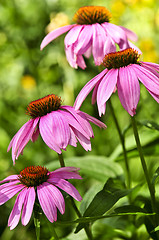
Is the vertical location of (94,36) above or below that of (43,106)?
above

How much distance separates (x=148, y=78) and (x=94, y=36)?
0.24 m

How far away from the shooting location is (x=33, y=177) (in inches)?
22.8

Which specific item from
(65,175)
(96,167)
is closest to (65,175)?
(65,175)

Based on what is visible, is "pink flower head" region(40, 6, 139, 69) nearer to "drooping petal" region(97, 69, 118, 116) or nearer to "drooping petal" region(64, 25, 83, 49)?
"drooping petal" region(64, 25, 83, 49)

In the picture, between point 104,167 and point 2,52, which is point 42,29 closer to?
point 2,52

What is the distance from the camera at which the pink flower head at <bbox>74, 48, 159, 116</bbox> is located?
532mm

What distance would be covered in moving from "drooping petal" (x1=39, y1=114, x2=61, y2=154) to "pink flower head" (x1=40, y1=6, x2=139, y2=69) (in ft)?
0.64

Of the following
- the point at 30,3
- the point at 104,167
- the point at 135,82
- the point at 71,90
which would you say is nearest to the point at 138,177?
the point at 104,167

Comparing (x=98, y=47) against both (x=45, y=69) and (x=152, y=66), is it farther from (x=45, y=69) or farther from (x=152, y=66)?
(x=45, y=69)

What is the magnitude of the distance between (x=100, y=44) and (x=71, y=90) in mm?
1114

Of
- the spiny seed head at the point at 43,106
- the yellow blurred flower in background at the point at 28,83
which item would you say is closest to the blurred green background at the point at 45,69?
the yellow blurred flower in background at the point at 28,83

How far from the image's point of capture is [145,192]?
842mm

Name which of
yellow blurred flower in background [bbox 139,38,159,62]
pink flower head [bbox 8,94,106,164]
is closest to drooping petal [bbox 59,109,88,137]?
pink flower head [bbox 8,94,106,164]

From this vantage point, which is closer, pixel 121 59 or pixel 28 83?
pixel 121 59
